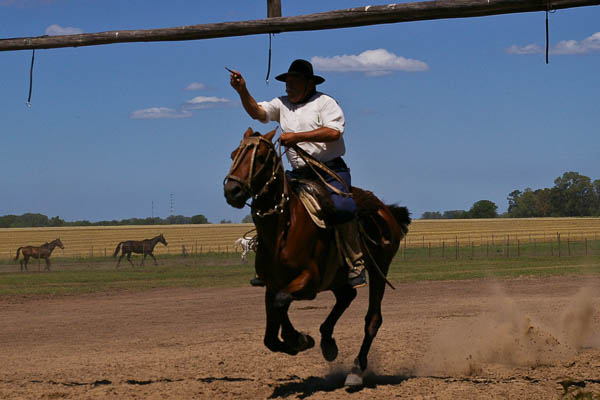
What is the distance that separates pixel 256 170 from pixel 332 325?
258 centimetres

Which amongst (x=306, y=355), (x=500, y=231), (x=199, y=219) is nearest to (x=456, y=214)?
(x=199, y=219)

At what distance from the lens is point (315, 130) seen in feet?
26.7

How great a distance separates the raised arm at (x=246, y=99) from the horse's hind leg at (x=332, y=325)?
2175 mm

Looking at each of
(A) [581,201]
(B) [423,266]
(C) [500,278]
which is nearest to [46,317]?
(C) [500,278]

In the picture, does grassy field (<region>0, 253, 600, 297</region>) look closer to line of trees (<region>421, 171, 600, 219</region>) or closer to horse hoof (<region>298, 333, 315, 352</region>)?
horse hoof (<region>298, 333, 315, 352</region>)

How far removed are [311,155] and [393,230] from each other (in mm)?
1900

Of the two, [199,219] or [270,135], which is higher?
[199,219]

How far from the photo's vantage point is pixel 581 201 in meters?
127

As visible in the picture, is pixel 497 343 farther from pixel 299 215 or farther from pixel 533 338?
pixel 299 215

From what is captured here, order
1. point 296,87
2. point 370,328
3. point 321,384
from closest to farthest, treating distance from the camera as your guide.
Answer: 1. point 296,87
2. point 321,384
3. point 370,328

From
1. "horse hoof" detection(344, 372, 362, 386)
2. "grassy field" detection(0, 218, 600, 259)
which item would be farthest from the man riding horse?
"grassy field" detection(0, 218, 600, 259)

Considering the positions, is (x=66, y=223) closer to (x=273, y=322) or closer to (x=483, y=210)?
(x=483, y=210)

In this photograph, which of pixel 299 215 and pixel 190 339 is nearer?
pixel 299 215

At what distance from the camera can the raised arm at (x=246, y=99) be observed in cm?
817
